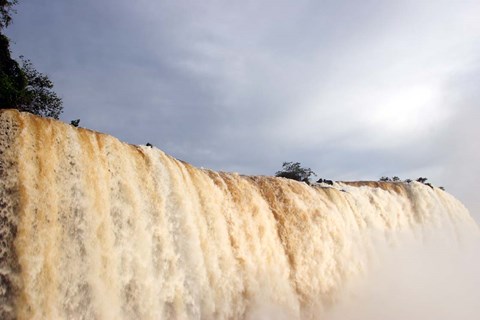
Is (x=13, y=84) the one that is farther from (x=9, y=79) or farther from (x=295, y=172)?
(x=295, y=172)

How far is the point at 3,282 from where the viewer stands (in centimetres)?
607

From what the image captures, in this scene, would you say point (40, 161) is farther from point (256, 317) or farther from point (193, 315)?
point (256, 317)

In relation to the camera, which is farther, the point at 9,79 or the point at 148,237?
the point at 9,79

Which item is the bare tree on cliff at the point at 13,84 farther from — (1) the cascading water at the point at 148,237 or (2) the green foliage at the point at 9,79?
(1) the cascading water at the point at 148,237

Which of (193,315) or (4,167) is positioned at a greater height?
(4,167)

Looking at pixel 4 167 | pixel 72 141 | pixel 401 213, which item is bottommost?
pixel 4 167

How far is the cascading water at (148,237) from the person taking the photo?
648 cm

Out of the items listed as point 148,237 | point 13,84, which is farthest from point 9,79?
point 148,237

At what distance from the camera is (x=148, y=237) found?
826 centimetres

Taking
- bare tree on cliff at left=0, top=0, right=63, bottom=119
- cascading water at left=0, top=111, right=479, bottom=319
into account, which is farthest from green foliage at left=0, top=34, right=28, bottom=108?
cascading water at left=0, top=111, right=479, bottom=319

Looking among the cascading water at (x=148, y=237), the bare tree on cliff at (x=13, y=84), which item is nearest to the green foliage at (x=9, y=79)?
the bare tree on cliff at (x=13, y=84)

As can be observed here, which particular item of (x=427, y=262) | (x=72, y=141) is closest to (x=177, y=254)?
(x=72, y=141)

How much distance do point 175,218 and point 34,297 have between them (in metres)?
3.36

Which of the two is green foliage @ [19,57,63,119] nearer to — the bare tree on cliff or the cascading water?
the bare tree on cliff
